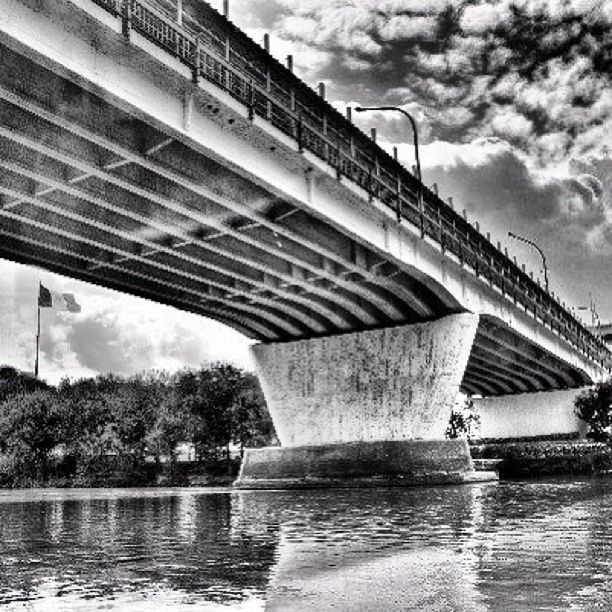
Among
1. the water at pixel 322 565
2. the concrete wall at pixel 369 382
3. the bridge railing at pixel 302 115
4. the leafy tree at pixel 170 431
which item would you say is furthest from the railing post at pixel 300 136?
the leafy tree at pixel 170 431

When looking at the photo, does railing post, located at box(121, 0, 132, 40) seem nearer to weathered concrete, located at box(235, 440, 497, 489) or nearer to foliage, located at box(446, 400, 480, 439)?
weathered concrete, located at box(235, 440, 497, 489)

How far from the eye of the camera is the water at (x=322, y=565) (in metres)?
4.93

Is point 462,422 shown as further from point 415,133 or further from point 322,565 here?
point 322,565

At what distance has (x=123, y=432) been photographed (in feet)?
254

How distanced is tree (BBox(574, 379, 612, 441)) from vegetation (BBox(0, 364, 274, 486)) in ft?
95.7

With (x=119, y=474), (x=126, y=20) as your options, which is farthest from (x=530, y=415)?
(x=126, y=20)

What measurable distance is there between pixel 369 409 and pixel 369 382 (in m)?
1.26

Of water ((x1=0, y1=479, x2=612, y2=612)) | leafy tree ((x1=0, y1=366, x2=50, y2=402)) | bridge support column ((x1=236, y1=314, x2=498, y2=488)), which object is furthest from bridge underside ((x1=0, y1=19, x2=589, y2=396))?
leafy tree ((x1=0, y1=366, x2=50, y2=402))

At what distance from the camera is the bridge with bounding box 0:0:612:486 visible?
53.4 feet

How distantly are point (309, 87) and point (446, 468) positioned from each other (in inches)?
677

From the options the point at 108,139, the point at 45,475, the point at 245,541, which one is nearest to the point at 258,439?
the point at 45,475

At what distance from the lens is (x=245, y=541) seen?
32.6ft

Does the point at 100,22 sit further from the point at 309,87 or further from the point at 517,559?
the point at 517,559

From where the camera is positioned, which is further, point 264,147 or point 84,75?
point 264,147
